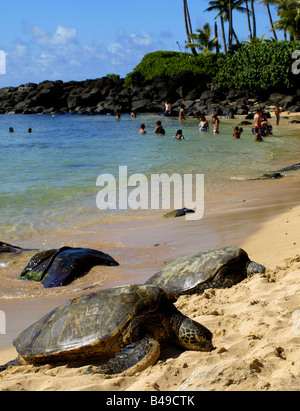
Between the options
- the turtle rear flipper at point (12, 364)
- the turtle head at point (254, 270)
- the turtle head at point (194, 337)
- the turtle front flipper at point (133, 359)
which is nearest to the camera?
the turtle front flipper at point (133, 359)

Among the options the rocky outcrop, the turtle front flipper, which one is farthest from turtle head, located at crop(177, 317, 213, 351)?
the rocky outcrop

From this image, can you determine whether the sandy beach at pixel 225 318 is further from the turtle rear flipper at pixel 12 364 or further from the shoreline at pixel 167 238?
the turtle rear flipper at pixel 12 364

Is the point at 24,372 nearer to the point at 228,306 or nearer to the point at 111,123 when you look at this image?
the point at 228,306

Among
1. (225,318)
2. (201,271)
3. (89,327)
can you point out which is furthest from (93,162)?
(89,327)

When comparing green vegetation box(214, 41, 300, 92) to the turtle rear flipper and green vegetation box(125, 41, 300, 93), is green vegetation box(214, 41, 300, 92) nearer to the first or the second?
green vegetation box(125, 41, 300, 93)

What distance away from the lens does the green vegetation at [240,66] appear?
36.4 meters

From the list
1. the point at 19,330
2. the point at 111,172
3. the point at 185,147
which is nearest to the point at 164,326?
the point at 19,330

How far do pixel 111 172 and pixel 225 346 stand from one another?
41.0ft

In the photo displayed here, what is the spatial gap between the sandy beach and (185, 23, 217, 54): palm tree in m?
44.8

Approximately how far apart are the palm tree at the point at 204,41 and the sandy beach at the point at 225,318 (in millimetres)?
44771

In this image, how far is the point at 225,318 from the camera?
3.88 meters

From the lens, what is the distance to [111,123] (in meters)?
37.6

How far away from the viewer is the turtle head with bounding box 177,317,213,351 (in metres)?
3.33

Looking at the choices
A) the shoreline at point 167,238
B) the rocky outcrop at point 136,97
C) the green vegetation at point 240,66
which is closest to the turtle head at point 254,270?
the shoreline at point 167,238
